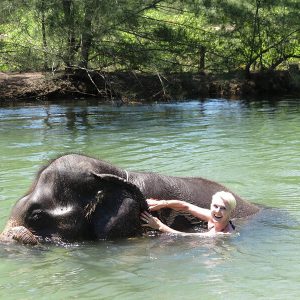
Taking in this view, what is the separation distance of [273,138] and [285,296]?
28.8 ft

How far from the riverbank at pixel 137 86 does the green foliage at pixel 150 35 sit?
1.28 feet

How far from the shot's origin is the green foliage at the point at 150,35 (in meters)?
19.3

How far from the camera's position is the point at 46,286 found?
5.62 metres

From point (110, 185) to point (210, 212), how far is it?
115 cm

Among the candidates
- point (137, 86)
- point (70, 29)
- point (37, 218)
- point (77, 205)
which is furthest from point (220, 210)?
point (137, 86)

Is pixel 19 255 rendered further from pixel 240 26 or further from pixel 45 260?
pixel 240 26

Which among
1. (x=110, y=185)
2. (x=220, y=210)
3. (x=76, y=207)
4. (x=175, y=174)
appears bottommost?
(x=175, y=174)

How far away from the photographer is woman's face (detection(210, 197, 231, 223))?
688 centimetres

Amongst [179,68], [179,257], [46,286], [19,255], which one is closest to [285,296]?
[179,257]

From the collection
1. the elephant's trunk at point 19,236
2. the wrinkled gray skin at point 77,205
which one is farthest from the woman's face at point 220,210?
the elephant's trunk at point 19,236

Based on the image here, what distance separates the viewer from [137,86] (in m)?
21.6

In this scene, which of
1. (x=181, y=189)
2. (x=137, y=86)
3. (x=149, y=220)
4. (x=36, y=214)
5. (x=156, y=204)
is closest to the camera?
(x=36, y=214)

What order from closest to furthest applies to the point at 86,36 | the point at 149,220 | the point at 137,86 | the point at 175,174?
the point at 149,220, the point at 175,174, the point at 86,36, the point at 137,86

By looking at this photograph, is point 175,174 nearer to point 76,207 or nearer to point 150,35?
point 76,207
